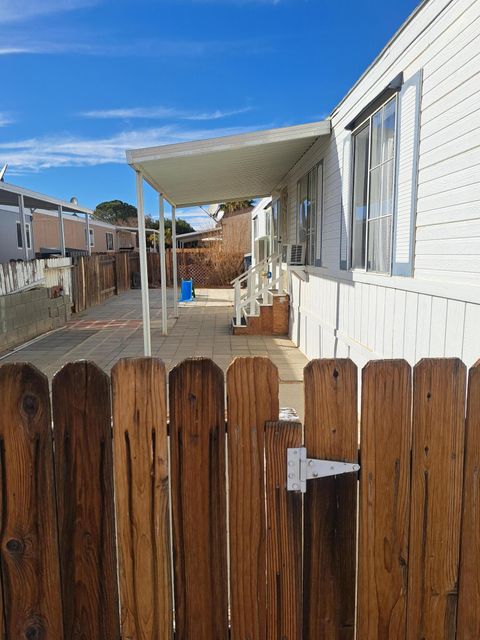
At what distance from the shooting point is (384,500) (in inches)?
53.1

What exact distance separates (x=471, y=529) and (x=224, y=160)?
267 inches

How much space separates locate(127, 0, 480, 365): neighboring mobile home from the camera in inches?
113

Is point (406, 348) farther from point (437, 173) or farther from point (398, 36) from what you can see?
point (398, 36)

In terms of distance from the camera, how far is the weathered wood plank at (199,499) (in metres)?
1.31

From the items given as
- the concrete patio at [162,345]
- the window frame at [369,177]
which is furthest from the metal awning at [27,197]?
the window frame at [369,177]

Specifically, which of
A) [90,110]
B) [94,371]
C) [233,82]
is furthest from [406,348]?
[90,110]

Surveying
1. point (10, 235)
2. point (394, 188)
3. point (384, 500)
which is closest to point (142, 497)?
point (384, 500)

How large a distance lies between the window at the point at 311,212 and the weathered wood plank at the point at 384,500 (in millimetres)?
5874

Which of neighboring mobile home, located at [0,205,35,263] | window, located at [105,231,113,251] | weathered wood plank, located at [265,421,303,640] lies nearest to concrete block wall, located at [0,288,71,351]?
neighboring mobile home, located at [0,205,35,263]

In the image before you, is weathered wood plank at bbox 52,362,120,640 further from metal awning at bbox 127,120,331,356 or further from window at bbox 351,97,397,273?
metal awning at bbox 127,120,331,356

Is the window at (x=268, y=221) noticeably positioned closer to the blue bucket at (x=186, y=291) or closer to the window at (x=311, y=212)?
the blue bucket at (x=186, y=291)

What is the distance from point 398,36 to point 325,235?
3.00 m

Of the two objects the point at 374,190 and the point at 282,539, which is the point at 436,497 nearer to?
the point at 282,539

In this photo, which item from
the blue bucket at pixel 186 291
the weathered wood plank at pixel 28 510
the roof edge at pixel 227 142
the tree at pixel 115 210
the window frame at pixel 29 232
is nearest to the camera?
the weathered wood plank at pixel 28 510
